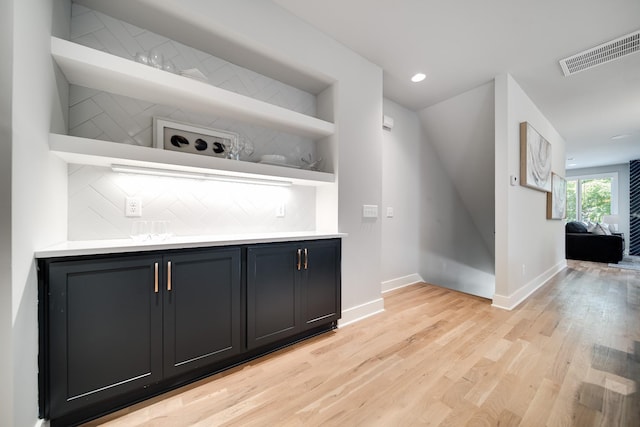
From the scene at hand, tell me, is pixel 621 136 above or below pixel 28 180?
above

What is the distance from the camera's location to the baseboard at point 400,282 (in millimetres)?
3535

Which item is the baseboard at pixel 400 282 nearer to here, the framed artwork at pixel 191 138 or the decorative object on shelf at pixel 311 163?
the decorative object on shelf at pixel 311 163

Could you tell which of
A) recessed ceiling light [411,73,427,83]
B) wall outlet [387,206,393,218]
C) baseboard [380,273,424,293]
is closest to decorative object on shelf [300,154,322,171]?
wall outlet [387,206,393,218]

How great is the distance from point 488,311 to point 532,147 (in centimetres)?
230

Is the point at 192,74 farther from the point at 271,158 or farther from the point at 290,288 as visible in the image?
the point at 290,288

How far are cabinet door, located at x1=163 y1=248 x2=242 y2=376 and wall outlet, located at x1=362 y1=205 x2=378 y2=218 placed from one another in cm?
143

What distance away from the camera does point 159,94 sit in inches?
65.4

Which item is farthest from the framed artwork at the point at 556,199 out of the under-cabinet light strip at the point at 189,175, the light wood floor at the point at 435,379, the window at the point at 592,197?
the window at the point at 592,197

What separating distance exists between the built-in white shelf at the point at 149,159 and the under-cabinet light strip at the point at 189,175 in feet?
0.13

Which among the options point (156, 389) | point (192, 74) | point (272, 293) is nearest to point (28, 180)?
point (192, 74)

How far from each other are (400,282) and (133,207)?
3442mm

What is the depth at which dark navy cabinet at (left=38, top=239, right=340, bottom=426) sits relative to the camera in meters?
1.17

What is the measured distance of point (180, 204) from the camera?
1820mm

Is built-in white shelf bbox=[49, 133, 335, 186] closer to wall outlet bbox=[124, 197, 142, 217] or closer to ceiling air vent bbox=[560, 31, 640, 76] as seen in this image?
wall outlet bbox=[124, 197, 142, 217]
